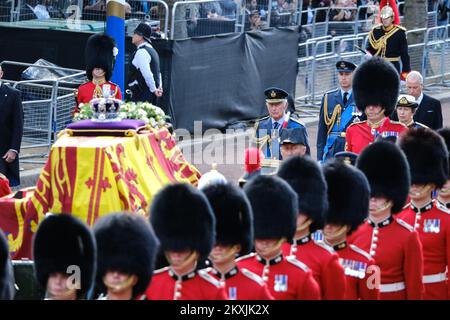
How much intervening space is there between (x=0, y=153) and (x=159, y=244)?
5.49 m

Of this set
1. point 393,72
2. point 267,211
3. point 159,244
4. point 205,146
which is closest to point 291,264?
point 267,211

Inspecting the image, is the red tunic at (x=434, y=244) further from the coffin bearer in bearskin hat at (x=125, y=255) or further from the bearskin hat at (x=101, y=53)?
the bearskin hat at (x=101, y=53)

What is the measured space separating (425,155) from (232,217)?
208 cm

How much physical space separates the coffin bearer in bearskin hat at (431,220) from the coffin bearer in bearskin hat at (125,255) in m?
2.18

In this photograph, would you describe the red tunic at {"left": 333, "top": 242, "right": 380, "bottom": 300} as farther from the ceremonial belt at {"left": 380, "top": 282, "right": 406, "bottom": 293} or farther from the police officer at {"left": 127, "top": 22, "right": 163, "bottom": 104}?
the police officer at {"left": 127, "top": 22, "right": 163, "bottom": 104}

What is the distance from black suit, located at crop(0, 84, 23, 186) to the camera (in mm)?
11414

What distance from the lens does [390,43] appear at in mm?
16344

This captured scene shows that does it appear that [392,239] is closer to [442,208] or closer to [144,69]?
[442,208]

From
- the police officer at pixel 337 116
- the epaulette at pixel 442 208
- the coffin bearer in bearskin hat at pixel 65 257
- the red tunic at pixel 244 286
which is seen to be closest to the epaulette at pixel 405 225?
the epaulette at pixel 442 208

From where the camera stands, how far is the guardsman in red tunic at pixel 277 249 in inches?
262

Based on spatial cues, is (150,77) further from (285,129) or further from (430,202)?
(430,202)

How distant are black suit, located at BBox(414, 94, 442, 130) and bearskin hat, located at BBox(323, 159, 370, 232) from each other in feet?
15.0

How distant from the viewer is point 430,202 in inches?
312

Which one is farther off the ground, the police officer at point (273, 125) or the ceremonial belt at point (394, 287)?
the police officer at point (273, 125)
